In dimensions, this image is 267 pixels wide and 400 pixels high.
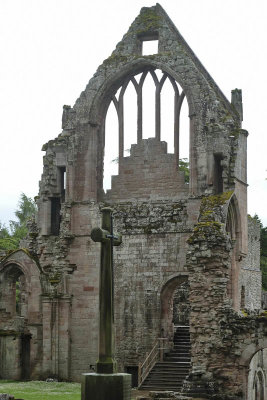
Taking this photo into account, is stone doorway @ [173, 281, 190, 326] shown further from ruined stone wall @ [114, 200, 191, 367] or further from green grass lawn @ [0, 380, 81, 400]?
green grass lawn @ [0, 380, 81, 400]

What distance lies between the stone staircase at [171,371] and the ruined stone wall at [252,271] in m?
8.99

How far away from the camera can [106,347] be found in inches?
656

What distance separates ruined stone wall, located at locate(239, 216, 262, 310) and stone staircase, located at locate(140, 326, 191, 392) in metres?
8.99

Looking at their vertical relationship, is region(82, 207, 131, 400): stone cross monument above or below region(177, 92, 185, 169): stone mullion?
below

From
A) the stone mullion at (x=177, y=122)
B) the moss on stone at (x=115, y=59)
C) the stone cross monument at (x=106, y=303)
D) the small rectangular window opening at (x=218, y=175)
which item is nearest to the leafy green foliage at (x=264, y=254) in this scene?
the stone mullion at (x=177, y=122)

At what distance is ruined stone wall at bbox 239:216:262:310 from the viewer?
37.3m

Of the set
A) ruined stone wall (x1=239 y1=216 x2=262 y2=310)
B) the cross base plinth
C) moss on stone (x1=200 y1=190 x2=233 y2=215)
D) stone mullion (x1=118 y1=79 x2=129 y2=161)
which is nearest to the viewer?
the cross base plinth

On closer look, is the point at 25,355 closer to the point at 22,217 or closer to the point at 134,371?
the point at 134,371

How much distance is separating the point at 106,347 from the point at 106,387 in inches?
34.9

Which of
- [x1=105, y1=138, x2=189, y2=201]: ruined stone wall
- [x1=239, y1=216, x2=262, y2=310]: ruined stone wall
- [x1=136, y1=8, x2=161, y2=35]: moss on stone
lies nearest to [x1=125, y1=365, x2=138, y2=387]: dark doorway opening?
[x1=105, y1=138, x2=189, y2=201]: ruined stone wall

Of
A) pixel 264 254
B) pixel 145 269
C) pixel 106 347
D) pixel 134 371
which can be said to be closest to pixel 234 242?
pixel 145 269

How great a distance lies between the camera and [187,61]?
28109 millimetres

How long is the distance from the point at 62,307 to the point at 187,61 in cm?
880

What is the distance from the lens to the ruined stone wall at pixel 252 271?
122 ft
